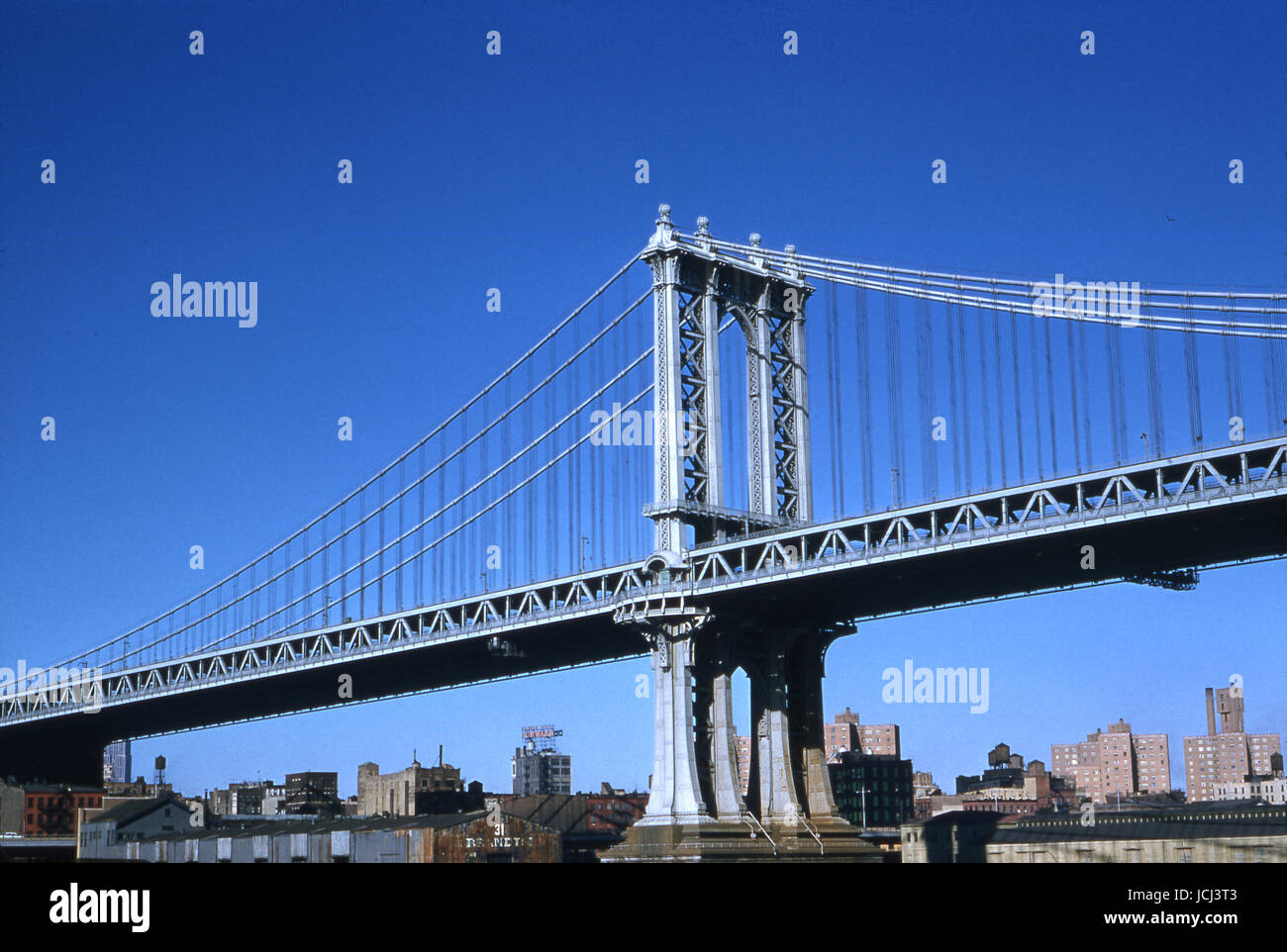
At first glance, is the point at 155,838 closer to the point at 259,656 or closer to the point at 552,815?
the point at 259,656

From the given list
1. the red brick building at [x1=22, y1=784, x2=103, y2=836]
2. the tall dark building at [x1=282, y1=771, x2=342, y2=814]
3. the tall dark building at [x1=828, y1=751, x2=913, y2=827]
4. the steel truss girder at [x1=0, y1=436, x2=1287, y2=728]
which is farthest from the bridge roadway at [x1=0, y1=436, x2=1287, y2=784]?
the tall dark building at [x1=828, y1=751, x2=913, y2=827]

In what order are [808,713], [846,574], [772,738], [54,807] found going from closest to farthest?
[846,574] < [772,738] < [808,713] < [54,807]

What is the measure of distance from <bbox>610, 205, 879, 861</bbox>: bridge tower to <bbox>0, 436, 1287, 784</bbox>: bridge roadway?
47.3 inches

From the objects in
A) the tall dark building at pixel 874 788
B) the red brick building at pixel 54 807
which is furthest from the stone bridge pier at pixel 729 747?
the tall dark building at pixel 874 788

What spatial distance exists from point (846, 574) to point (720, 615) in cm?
622

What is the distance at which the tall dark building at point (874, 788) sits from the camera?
180125mm

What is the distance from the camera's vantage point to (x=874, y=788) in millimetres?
182625

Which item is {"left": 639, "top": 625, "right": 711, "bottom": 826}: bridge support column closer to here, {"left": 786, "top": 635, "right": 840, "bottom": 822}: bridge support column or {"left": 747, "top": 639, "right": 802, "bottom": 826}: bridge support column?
{"left": 747, "top": 639, "right": 802, "bottom": 826}: bridge support column

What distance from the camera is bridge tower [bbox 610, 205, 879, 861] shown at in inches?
2645

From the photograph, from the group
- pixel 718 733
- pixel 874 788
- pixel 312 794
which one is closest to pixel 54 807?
pixel 312 794

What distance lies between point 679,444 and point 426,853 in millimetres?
37564

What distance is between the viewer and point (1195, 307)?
57.7 metres

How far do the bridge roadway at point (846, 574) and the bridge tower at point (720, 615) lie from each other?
120 centimetres

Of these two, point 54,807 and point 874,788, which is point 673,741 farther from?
point 874,788
